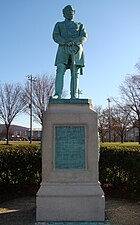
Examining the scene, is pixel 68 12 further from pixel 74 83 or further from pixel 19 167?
pixel 19 167

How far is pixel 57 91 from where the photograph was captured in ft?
20.4

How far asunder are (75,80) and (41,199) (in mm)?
2655

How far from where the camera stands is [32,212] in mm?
6242

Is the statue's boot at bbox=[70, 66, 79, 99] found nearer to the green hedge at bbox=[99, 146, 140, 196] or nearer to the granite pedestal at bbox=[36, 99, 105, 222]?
the granite pedestal at bbox=[36, 99, 105, 222]

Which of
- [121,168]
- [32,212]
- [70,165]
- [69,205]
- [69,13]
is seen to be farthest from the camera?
[121,168]

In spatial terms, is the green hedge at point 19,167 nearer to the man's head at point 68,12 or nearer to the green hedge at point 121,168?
the green hedge at point 121,168

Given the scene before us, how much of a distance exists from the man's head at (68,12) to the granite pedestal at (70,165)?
2.01 meters

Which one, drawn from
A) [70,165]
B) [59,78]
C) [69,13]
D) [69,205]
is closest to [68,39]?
[69,13]

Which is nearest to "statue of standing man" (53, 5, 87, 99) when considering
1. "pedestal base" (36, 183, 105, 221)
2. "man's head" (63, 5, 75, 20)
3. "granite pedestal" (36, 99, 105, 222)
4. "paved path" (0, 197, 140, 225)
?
"man's head" (63, 5, 75, 20)

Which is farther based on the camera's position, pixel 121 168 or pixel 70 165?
pixel 121 168

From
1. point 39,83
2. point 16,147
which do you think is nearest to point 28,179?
point 16,147

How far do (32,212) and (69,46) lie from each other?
12.4 ft

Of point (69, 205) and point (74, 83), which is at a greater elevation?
point (74, 83)

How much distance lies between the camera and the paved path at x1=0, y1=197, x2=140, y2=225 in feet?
18.3
